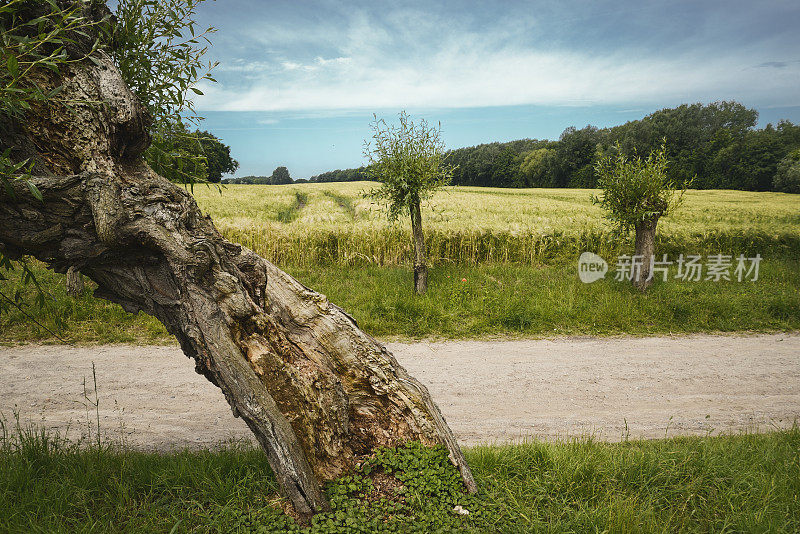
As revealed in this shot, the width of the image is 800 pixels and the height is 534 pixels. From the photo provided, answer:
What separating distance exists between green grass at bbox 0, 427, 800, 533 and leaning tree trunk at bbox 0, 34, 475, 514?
0.35 meters

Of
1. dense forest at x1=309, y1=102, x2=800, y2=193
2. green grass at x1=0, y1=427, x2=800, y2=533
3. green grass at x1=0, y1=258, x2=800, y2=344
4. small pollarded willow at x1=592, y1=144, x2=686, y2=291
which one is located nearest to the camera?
green grass at x1=0, y1=427, x2=800, y2=533

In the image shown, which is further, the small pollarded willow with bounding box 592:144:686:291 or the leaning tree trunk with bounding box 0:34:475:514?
the small pollarded willow with bounding box 592:144:686:291

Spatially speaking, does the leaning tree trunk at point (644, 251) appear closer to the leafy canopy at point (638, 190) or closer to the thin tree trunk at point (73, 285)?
the leafy canopy at point (638, 190)

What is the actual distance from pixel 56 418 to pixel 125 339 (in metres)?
2.89

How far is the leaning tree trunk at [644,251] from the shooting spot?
12.3 meters

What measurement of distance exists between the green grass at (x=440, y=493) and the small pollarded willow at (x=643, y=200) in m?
8.49

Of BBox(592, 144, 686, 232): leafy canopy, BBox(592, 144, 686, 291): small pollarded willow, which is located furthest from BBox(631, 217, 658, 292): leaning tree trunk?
BBox(592, 144, 686, 232): leafy canopy

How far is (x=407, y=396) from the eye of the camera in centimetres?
410

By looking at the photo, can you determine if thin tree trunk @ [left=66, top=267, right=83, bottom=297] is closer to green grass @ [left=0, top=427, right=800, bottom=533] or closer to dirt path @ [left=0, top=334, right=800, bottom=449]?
dirt path @ [left=0, top=334, right=800, bottom=449]

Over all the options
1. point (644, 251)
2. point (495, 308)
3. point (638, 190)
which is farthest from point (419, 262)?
point (638, 190)

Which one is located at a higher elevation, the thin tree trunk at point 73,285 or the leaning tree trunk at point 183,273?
the leaning tree trunk at point 183,273

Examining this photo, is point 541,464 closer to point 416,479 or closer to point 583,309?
point 416,479

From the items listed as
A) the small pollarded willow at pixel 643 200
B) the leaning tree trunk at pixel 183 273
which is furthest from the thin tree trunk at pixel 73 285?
the small pollarded willow at pixel 643 200

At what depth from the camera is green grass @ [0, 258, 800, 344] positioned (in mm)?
9219
